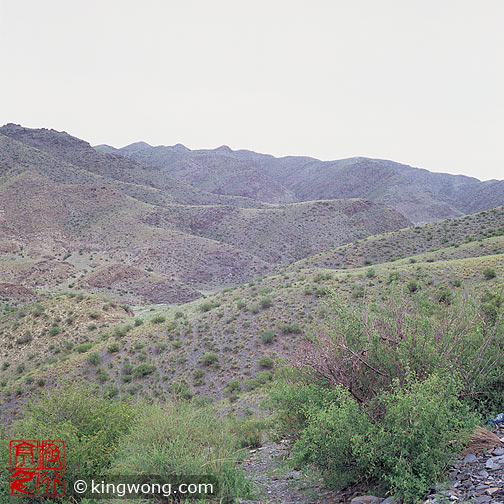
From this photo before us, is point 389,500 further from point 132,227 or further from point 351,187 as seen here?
point 351,187

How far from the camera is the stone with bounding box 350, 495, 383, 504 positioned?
641 centimetres

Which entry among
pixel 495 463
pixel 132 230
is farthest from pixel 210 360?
pixel 132 230

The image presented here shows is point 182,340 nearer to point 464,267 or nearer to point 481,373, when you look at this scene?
point 464,267

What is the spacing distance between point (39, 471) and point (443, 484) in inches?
289

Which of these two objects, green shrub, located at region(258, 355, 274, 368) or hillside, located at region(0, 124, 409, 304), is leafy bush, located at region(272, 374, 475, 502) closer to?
green shrub, located at region(258, 355, 274, 368)

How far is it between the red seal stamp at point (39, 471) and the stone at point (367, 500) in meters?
5.62

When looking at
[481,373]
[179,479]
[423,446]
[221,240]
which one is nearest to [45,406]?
[179,479]

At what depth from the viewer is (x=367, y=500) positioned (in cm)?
648

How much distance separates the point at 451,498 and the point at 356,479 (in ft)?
6.45

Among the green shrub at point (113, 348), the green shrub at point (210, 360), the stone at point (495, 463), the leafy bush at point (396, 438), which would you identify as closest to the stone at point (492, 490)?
the stone at point (495, 463)

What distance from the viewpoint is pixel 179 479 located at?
270 inches

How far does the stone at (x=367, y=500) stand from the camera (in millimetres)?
6409

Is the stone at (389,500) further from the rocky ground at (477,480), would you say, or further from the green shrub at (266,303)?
the green shrub at (266,303)

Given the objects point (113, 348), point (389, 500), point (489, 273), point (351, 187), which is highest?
point (351, 187)
